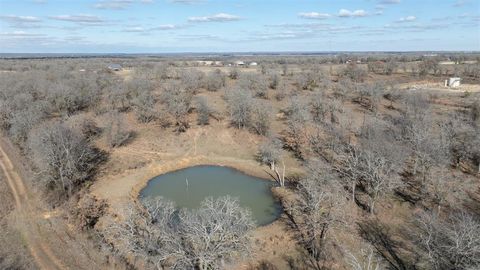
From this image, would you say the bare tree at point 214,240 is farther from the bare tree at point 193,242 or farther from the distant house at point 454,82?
the distant house at point 454,82

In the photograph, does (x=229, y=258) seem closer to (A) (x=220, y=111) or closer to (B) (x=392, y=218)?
(B) (x=392, y=218)

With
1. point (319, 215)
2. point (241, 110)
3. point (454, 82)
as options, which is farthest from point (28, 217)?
point (454, 82)

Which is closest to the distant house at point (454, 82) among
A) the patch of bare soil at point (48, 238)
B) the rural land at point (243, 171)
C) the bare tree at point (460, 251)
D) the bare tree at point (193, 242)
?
the rural land at point (243, 171)

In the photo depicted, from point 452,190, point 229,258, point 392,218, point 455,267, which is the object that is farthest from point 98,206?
point 452,190

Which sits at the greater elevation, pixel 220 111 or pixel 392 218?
pixel 220 111

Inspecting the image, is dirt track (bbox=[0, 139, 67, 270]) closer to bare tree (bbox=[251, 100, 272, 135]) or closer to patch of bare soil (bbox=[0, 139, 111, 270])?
patch of bare soil (bbox=[0, 139, 111, 270])
